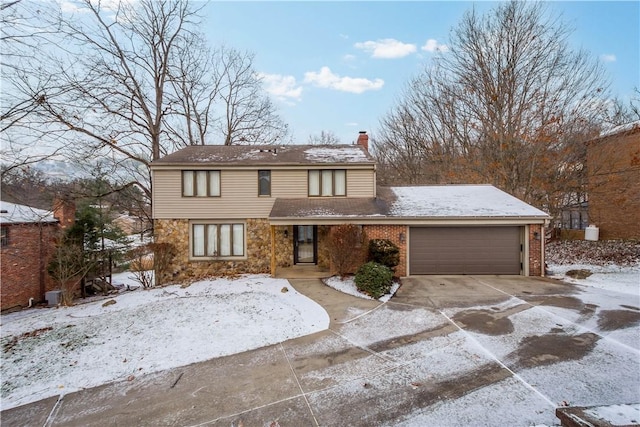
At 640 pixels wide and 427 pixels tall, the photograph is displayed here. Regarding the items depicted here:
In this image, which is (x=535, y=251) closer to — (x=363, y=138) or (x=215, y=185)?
(x=363, y=138)

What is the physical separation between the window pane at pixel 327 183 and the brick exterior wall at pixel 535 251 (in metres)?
7.79

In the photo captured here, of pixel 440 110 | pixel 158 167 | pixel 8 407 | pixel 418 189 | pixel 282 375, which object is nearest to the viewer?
pixel 8 407

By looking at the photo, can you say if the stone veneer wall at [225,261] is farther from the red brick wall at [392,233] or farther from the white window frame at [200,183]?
the red brick wall at [392,233]

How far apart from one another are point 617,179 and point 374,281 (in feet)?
57.7

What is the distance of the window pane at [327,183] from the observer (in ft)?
41.6

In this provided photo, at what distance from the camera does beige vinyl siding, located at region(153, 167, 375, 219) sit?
40.1ft

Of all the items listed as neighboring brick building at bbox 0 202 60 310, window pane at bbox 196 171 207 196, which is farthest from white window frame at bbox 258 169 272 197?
neighboring brick building at bbox 0 202 60 310

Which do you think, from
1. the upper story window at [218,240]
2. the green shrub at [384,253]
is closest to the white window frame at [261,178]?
the upper story window at [218,240]

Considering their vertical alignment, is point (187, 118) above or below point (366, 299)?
above

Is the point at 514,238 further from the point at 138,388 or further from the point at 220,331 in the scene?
the point at 138,388

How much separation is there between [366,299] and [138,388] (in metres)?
5.76

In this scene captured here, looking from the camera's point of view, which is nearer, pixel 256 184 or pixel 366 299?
pixel 366 299

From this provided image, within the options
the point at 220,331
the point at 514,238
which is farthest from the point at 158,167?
the point at 514,238

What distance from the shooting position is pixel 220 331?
653 cm
